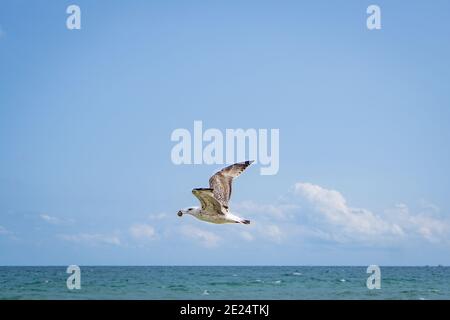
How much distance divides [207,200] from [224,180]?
2.13ft

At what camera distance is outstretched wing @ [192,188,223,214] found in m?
17.2

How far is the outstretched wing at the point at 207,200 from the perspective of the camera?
17.2 m

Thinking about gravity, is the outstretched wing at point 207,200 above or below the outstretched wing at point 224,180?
below

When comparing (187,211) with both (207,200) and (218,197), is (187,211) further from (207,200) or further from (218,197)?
(218,197)

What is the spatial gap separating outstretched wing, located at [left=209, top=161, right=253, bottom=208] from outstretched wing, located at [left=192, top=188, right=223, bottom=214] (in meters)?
0.11

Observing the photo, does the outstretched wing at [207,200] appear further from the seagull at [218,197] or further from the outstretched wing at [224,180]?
the outstretched wing at [224,180]

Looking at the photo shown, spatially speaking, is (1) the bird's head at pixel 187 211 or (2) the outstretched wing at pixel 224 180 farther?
(1) the bird's head at pixel 187 211

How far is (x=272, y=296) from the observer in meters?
41.8

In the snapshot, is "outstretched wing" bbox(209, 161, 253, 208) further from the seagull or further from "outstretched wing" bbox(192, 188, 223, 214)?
"outstretched wing" bbox(192, 188, 223, 214)

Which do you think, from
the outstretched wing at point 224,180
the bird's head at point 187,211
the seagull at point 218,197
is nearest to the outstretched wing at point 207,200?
the seagull at point 218,197

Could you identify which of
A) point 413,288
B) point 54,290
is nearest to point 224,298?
point 54,290
